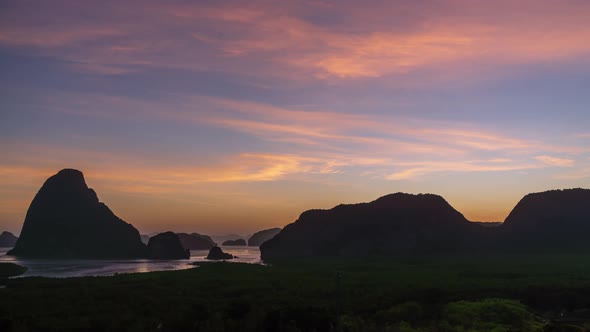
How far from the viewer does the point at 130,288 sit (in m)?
74.1

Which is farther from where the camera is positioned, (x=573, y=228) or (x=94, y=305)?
(x=573, y=228)

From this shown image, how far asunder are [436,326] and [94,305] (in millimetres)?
37985

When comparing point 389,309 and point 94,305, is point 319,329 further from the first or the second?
point 94,305

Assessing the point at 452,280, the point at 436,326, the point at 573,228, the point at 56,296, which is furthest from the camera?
the point at 573,228

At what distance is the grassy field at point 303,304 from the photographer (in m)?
45.1

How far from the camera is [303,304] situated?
5819 centimetres

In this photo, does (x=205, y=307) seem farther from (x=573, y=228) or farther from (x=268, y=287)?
(x=573, y=228)

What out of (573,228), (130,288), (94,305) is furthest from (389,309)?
(573,228)

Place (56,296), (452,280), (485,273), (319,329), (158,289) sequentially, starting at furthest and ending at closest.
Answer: (485,273)
(452,280)
(158,289)
(56,296)
(319,329)

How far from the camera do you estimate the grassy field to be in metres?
45.1

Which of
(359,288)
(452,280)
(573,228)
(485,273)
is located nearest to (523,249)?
(573,228)

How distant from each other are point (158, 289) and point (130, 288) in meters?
4.62

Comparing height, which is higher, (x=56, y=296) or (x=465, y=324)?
(x=56, y=296)

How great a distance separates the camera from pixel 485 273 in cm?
9775
